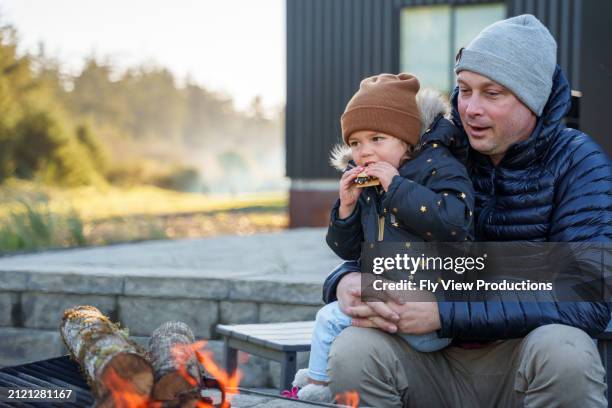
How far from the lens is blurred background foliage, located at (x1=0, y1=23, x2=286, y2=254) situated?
10.4 m

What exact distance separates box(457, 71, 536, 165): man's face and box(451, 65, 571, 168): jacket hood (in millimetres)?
43

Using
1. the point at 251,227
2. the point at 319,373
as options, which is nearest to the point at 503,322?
the point at 319,373

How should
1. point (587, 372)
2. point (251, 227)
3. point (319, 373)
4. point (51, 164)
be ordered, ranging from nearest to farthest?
point (587, 372) < point (319, 373) < point (251, 227) < point (51, 164)

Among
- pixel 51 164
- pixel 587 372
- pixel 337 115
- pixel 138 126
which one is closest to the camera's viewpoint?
pixel 587 372

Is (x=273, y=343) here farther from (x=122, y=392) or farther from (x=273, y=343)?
(x=122, y=392)

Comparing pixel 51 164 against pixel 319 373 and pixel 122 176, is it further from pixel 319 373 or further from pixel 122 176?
pixel 319 373

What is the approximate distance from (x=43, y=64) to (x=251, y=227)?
1471cm

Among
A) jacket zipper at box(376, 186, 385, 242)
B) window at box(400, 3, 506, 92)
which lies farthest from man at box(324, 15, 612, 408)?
window at box(400, 3, 506, 92)

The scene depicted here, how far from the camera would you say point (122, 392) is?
7.63 ft

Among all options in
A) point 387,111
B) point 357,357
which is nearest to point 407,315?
point 357,357

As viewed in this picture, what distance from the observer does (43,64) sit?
27.5 meters

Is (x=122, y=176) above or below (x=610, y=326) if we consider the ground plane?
below

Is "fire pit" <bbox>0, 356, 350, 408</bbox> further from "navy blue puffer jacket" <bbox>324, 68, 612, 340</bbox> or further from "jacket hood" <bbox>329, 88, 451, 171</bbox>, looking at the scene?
"jacket hood" <bbox>329, 88, 451, 171</bbox>

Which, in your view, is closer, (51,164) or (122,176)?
(51,164)
